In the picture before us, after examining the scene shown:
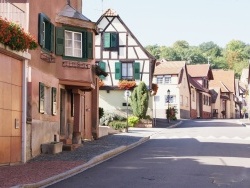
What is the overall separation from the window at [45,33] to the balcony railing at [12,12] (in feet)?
4.19

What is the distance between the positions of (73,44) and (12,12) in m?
5.16

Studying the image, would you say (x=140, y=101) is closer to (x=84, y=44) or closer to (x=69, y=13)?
(x=84, y=44)

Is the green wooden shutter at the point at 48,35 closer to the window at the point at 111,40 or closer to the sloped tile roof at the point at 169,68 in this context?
the window at the point at 111,40

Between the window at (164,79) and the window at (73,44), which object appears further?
the window at (164,79)

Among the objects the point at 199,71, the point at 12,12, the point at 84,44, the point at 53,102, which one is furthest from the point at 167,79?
the point at 12,12

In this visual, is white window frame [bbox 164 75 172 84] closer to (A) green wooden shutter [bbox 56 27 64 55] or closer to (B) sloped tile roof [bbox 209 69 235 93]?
(B) sloped tile roof [bbox 209 69 235 93]

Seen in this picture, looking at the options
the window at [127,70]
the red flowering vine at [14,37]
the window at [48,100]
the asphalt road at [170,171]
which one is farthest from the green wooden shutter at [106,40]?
the red flowering vine at [14,37]

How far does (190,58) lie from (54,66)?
101418 mm

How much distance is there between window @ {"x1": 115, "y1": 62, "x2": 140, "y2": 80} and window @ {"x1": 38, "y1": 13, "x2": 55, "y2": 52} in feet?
86.6

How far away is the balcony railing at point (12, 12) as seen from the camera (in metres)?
16.8

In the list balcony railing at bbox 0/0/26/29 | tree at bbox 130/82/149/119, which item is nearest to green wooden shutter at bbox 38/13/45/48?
balcony railing at bbox 0/0/26/29

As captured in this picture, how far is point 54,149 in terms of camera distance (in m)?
18.6

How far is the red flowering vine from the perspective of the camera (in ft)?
44.9

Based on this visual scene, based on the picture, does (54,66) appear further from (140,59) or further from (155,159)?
(140,59)
